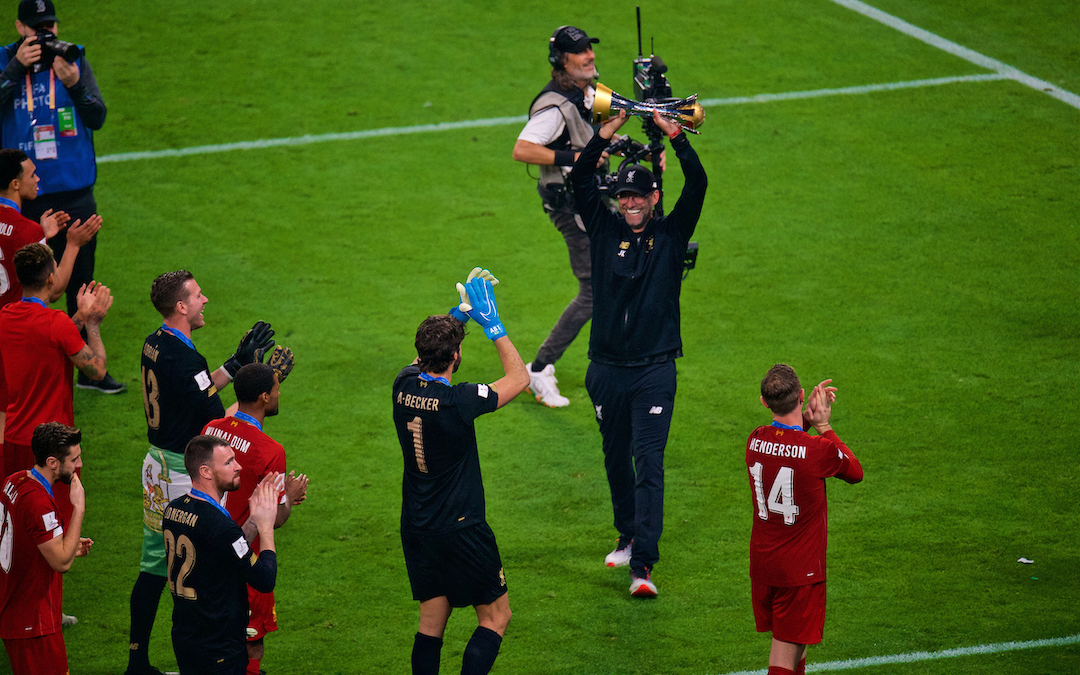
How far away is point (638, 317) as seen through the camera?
6.71 m

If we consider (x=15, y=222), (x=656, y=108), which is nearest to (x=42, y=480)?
(x=15, y=222)

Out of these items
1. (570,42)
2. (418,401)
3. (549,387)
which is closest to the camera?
(418,401)

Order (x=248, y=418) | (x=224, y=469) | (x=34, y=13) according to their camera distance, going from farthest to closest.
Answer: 1. (x=34, y=13)
2. (x=248, y=418)
3. (x=224, y=469)

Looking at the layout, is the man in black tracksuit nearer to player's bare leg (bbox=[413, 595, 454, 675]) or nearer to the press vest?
player's bare leg (bbox=[413, 595, 454, 675])

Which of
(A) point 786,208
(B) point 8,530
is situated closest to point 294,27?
(A) point 786,208

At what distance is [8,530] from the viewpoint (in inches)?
212

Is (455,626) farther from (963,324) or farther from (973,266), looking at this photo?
(973,266)

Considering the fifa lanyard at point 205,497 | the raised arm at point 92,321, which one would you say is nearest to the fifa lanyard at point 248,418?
the fifa lanyard at point 205,497

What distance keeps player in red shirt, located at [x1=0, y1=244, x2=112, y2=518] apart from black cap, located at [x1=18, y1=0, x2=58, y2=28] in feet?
11.1

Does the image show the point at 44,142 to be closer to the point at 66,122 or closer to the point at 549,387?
the point at 66,122

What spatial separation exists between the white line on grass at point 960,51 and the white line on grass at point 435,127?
0.22m

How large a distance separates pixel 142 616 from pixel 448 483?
6.15ft

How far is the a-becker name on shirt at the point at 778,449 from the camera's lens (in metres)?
5.41

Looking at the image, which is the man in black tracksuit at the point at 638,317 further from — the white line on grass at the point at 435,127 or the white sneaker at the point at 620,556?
the white line on grass at the point at 435,127
